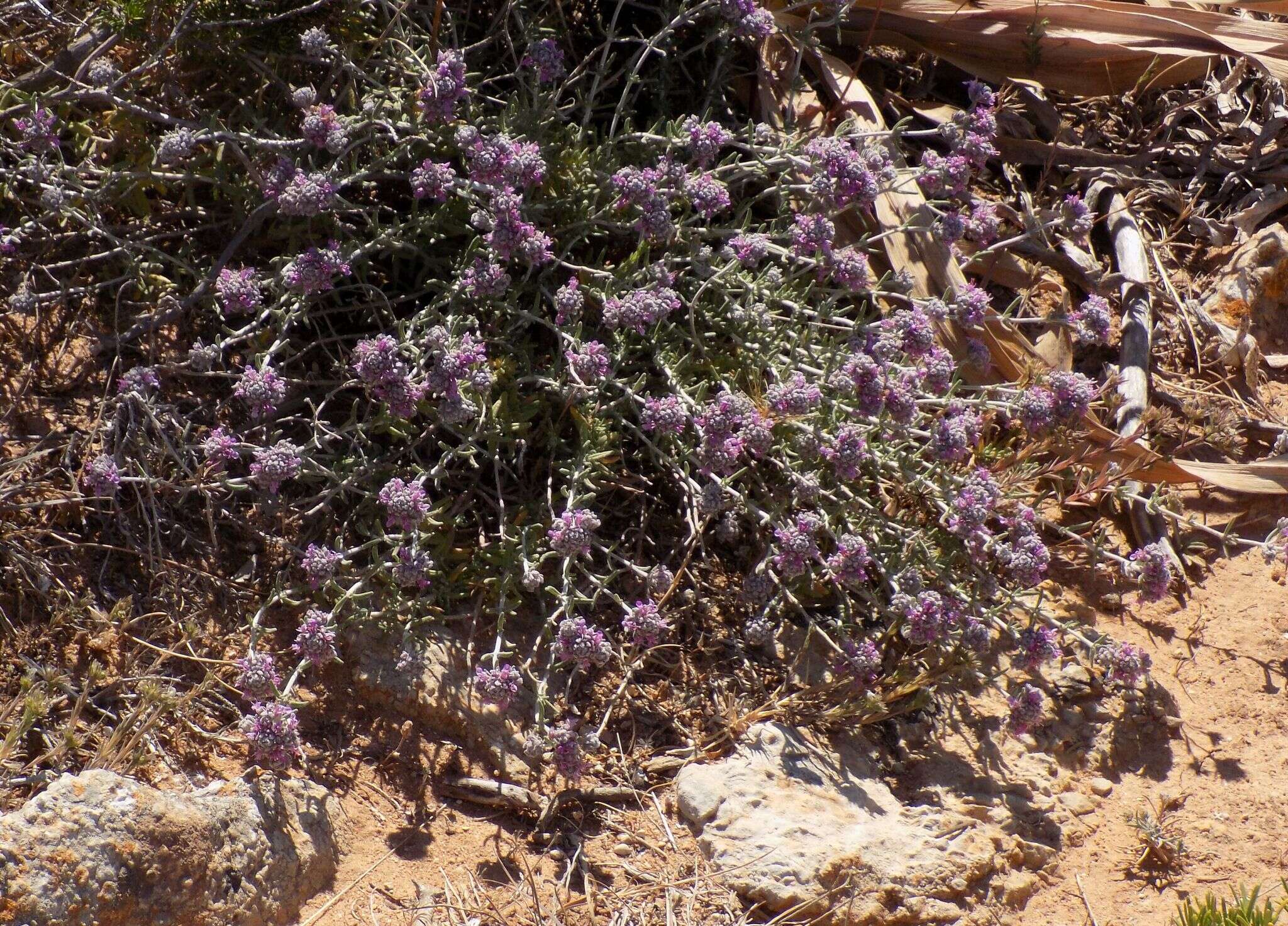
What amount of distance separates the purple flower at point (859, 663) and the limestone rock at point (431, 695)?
39.5 inches

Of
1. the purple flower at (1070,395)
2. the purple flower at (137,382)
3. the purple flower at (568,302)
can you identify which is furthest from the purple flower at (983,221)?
the purple flower at (137,382)

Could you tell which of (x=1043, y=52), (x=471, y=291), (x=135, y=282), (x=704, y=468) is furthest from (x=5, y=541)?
(x=1043, y=52)

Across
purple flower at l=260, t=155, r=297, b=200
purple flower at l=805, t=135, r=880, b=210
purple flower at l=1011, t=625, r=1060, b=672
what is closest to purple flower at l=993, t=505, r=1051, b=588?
purple flower at l=1011, t=625, r=1060, b=672

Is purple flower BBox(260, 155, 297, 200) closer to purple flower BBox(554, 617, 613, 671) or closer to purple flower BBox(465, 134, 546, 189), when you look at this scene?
purple flower BBox(465, 134, 546, 189)

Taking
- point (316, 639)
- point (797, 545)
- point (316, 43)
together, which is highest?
point (316, 43)

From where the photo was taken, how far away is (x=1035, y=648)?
3.41 meters

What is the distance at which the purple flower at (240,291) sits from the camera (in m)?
3.18

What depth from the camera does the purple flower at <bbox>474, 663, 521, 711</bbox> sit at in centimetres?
302

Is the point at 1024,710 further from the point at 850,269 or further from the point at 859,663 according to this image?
the point at 850,269

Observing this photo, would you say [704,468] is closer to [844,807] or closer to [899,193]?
[844,807]

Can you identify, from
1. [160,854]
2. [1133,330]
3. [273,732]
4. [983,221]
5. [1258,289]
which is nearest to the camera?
[160,854]

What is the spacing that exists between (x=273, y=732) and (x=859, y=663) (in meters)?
1.65

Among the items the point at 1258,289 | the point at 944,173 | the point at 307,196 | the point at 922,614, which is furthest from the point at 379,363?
the point at 1258,289

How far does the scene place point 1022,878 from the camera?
3.21 metres
